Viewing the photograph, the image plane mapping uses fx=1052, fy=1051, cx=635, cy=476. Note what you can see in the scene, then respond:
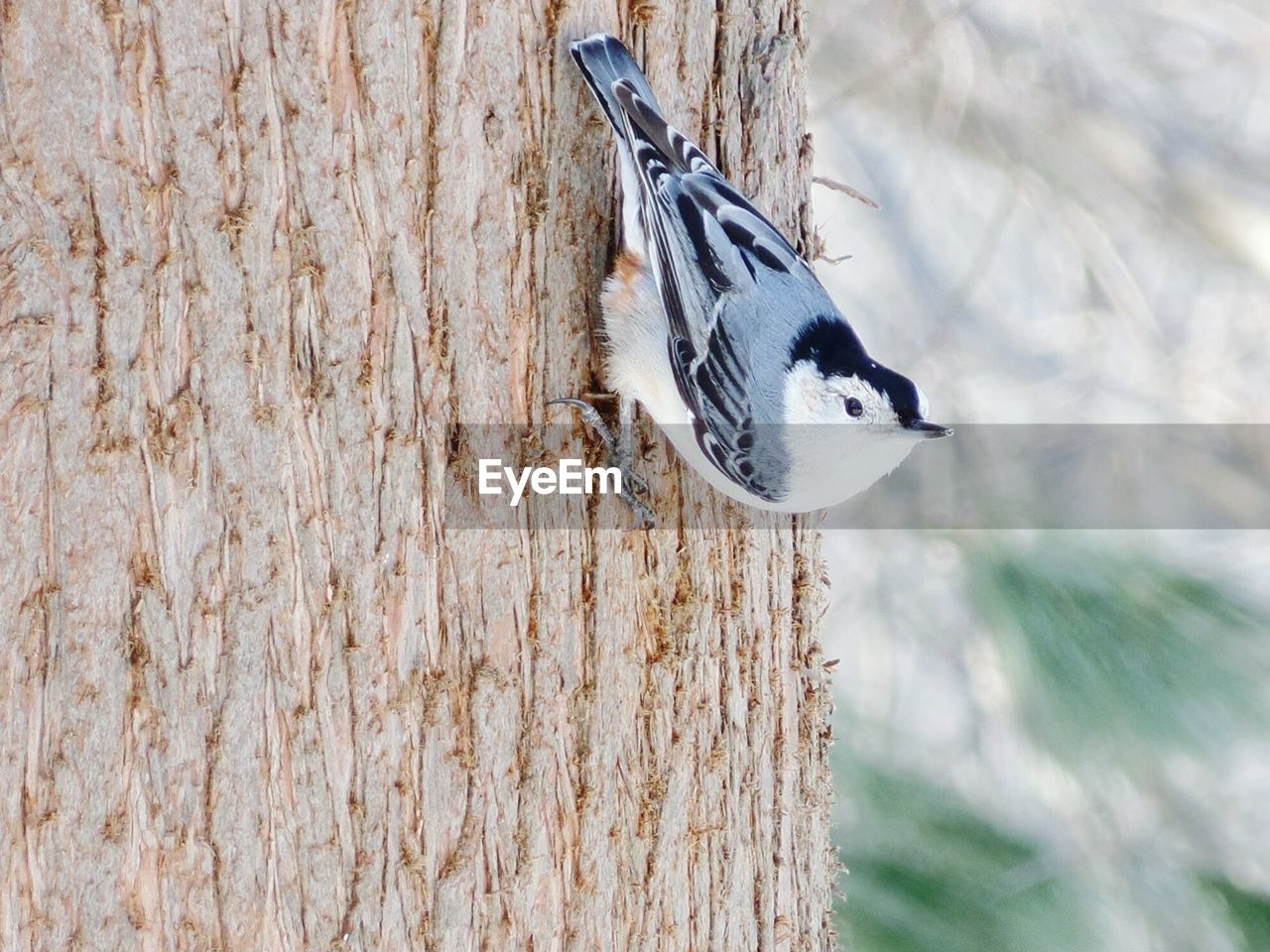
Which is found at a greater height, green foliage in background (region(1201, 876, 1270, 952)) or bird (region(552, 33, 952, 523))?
bird (region(552, 33, 952, 523))

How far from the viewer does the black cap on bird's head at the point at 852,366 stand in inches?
56.5

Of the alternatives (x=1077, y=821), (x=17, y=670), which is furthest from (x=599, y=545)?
(x=1077, y=821)

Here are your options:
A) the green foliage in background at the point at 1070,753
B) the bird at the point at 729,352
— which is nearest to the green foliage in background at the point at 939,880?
the green foliage in background at the point at 1070,753

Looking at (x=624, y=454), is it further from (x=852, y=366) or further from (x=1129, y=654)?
(x=1129, y=654)

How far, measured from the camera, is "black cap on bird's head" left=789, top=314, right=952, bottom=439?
144cm

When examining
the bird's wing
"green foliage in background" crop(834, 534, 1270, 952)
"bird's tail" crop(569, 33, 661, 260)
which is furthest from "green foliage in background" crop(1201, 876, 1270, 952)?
"bird's tail" crop(569, 33, 661, 260)

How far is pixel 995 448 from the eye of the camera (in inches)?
101

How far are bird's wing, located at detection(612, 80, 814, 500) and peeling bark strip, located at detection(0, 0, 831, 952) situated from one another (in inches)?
3.0

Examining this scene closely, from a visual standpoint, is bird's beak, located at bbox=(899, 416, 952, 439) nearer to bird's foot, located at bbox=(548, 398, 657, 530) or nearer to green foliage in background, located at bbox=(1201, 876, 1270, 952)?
bird's foot, located at bbox=(548, 398, 657, 530)

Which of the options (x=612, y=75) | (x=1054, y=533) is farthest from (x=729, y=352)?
(x=1054, y=533)

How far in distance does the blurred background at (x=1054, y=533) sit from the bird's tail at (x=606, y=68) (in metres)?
1.33

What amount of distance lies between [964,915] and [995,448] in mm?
1066

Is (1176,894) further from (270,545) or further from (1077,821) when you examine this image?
(270,545)

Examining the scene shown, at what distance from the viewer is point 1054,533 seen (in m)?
2.37
